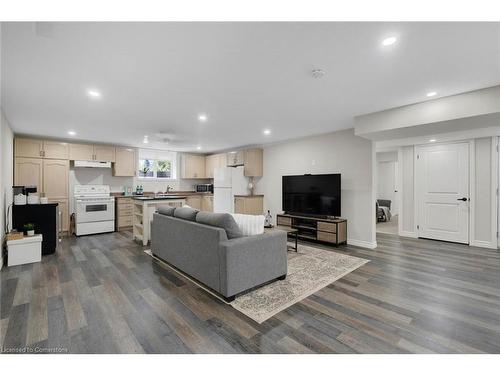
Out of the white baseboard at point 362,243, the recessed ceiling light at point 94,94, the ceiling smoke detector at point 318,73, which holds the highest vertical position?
the ceiling smoke detector at point 318,73

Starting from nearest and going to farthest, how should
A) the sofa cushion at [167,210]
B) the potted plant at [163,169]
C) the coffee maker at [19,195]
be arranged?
the sofa cushion at [167,210], the coffee maker at [19,195], the potted plant at [163,169]

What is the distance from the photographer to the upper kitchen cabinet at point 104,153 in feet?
19.7

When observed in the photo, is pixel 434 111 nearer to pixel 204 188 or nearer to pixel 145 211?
pixel 145 211

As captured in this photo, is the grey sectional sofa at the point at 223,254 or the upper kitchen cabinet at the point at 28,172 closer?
the grey sectional sofa at the point at 223,254

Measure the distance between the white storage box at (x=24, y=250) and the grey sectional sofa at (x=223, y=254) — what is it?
2.27m

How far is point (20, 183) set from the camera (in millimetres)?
5082

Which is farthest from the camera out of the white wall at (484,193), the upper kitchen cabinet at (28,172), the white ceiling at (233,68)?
the upper kitchen cabinet at (28,172)

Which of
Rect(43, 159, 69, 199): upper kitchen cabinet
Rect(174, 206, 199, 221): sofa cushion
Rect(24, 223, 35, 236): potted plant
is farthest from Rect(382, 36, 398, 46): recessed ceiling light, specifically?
Rect(43, 159, 69, 199): upper kitchen cabinet

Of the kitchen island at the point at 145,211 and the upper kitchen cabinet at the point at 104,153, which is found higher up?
the upper kitchen cabinet at the point at 104,153

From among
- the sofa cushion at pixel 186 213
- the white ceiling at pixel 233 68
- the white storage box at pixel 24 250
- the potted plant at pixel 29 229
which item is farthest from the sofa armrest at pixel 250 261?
the potted plant at pixel 29 229

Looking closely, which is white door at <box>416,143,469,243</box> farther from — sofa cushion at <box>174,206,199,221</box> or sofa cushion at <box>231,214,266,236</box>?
sofa cushion at <box>174,206,199,221</box>

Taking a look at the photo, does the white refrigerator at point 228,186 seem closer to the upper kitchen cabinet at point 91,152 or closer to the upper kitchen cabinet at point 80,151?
the upper kitchen cabinet at point 91,152
